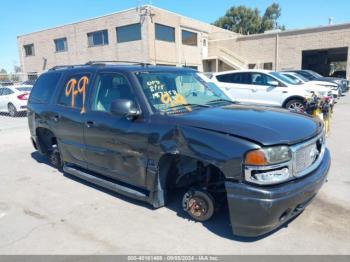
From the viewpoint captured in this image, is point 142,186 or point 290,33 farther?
point 290,33

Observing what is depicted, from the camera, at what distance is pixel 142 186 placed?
3.83 metres

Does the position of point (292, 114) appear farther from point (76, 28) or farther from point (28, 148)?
point (76, 28)

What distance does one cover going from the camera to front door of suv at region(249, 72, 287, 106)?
1085 centimetres

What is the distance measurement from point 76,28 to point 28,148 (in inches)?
1024

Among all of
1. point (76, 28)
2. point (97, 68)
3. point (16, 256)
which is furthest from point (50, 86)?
point (76, 28)

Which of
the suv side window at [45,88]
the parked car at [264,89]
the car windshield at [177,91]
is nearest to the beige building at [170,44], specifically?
the parked car at [264,89]

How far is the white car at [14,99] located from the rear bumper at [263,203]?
46.1 ft

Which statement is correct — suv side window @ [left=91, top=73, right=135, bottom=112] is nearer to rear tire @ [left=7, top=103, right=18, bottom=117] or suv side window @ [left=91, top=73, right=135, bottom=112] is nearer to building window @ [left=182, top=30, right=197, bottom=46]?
rear tire @ [left=7, top=103, right=18, bottom=117]

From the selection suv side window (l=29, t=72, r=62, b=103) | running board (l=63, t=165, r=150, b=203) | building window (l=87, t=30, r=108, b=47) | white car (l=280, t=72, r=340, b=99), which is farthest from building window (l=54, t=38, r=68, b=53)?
running board (l=63, t=165, r=150, b=203)

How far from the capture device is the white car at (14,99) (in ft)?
47.6

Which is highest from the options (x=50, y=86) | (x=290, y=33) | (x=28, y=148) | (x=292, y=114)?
(x=290, y=33)

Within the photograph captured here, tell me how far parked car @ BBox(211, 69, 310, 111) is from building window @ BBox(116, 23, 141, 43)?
16501mm

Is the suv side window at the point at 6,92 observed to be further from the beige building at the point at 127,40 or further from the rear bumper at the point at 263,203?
the rear bumper at the point at 263,203

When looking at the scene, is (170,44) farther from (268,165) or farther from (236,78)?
(268,165)
